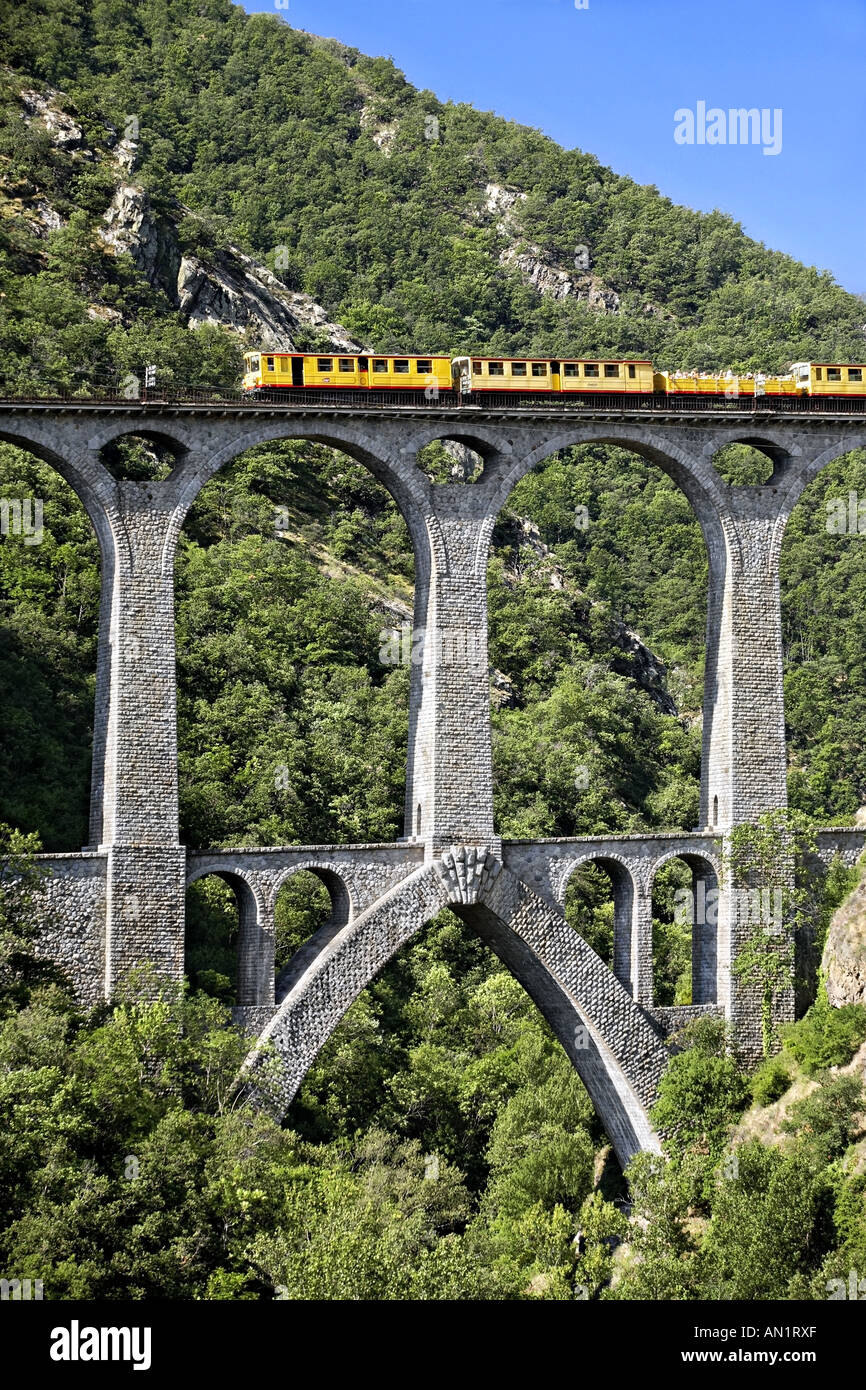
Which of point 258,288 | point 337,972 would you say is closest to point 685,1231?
point 337,972

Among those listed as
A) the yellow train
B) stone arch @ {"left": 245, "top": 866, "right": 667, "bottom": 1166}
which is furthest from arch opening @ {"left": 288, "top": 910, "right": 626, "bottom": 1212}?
the yellow train

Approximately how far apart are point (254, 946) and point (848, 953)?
1546 centimetres

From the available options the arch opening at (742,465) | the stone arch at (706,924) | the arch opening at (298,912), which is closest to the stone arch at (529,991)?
the stone arch at (706,924)

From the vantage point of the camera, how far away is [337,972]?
49.4 meters

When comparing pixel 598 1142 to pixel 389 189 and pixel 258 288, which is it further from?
pixel 389 189

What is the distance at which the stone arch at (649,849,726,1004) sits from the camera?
176ft

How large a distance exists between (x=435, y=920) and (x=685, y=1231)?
22383 millimetres

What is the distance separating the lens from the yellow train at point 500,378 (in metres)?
51.1

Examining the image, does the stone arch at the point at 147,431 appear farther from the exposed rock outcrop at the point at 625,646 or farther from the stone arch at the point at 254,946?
the exposed rock outcrop at the point at 625,646

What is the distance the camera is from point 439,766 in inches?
1996

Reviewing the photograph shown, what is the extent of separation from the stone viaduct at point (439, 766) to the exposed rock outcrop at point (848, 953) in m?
2.22

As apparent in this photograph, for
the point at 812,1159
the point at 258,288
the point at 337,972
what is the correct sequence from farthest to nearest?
the point at 258,288 → the point at 337,972 → the point at 812,1159

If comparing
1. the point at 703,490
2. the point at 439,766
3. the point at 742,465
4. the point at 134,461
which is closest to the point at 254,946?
the point at 439,766
